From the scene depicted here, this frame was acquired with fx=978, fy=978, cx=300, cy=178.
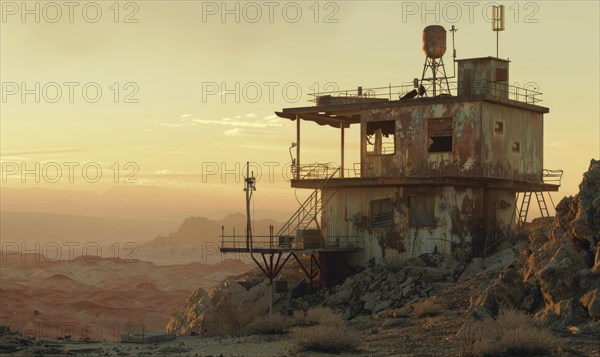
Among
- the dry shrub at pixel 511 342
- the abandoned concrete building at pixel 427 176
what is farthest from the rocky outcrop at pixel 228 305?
the dry shrub at pixel 511 342

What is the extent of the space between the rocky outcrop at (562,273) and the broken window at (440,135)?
1258cm

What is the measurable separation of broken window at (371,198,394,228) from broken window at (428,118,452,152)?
3148mm

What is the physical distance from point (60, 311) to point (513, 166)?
47224mm

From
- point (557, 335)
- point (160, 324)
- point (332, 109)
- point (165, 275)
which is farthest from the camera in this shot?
point (165, 275)

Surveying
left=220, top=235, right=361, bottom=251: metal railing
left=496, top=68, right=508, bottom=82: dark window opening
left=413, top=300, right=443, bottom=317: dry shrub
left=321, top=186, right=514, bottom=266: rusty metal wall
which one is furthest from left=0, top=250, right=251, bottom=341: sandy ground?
left=496, top=68, right=508, bottom=82: dark window opening

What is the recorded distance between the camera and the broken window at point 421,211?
43812mm

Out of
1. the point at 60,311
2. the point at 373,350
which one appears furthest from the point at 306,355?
the point at 60,311

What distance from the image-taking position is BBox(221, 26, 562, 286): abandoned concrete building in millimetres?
43406

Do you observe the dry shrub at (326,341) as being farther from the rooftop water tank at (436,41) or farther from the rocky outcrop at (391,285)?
the rooftop water tank at (436,41)

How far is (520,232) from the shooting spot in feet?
149

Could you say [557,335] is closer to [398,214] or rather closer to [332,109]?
[398,214]

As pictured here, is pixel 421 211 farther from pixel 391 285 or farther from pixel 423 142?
pixel 391 285

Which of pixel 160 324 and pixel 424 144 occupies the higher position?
pixel 424 144

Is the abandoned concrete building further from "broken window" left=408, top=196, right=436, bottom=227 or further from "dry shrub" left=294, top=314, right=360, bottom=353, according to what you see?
"dry shrub" left=294, top=314, right=360, bottom=353
